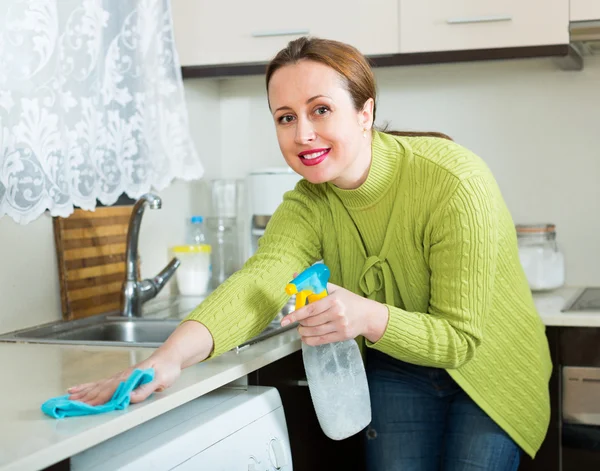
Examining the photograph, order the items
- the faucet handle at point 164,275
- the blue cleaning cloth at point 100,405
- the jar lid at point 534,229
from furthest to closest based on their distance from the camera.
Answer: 1. the jar lid at point 534,229
2. the faucet handle at point 164,275
3. the blue cleaning cloth at point 100,405

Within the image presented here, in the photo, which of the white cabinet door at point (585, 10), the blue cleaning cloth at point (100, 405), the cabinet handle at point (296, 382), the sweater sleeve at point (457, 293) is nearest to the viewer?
the blue cleaning cloth at point (100, 405)

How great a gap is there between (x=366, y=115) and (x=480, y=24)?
2.56 ft

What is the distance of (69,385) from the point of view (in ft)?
4.45

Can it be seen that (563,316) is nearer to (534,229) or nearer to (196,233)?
(534,229)

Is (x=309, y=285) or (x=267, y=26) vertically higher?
(x=267, y=26)

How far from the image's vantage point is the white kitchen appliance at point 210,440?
1.22 meters

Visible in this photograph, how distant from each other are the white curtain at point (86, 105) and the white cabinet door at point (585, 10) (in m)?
0.98

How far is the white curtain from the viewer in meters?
1.58

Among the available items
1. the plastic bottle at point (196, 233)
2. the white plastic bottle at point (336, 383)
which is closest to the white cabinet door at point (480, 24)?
the plastic bottle at point (196, 233)

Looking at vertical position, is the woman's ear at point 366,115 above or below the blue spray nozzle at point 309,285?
above

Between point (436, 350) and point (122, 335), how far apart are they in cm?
88

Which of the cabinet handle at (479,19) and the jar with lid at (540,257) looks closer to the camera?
the cabinet handle at (479,19)

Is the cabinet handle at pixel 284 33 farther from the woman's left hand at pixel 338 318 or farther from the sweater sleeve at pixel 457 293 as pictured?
the woman's left hand at pixel 338 318

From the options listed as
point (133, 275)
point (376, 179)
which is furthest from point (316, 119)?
point (133, 275)
